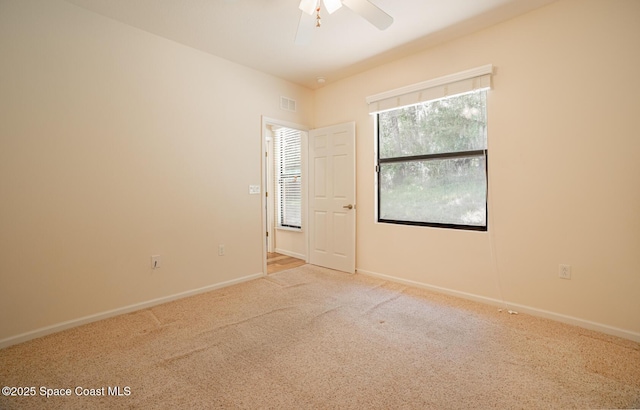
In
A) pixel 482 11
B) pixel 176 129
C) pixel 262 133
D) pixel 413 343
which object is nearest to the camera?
pixel 413 343

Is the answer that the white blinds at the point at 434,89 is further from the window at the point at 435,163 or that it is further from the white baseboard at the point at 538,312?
the white baseboard at the point at 538,312

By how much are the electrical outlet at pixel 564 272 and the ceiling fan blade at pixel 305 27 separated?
2.93 meters

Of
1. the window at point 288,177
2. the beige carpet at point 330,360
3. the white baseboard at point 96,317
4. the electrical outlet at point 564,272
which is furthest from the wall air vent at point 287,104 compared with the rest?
the electrical outlet at point 564,272

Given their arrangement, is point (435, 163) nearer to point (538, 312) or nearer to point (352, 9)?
point (538, 312)

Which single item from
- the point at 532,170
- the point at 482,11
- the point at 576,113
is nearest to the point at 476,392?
the point at 532,170

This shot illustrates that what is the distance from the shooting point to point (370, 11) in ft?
6.94

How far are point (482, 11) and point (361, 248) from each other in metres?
2.84

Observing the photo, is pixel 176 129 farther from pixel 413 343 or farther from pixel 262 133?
pixel 413 343

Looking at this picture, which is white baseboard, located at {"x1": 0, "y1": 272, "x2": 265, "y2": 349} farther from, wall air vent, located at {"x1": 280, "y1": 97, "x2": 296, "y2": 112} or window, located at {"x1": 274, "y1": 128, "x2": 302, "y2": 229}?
wall air vent, located at {"x1": 280, "y1": 97, "x2": 296, "y2": 112}

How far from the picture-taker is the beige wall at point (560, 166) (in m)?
2.18

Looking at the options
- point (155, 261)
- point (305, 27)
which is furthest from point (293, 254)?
point (305, 27)

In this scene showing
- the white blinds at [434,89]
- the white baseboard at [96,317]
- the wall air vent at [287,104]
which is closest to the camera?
the white baseboard at [96,317]

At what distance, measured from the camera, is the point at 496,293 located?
9.20 ft

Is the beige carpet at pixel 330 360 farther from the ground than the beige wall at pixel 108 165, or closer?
closer
